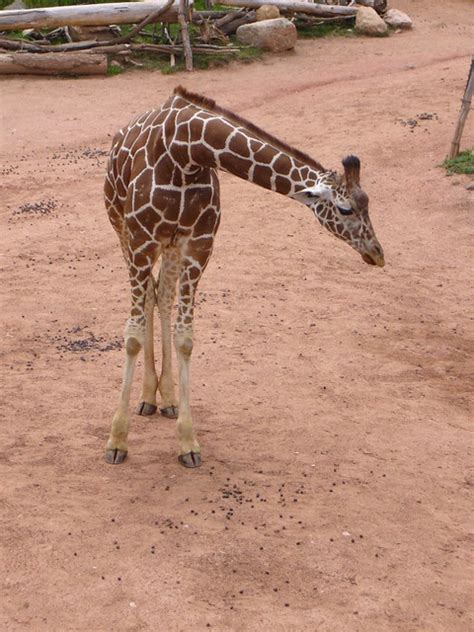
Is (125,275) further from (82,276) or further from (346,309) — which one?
(346,309)

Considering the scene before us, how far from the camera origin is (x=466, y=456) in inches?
287

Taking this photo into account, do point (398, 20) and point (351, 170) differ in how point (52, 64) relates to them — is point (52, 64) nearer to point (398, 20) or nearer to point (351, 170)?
point (398, 20)

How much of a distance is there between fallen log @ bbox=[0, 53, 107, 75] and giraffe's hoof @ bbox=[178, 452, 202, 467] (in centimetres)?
1276

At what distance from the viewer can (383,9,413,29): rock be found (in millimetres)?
22047

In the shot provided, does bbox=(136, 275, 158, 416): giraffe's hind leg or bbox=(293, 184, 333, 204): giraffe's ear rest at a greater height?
bbox=(293, 184, 333, 204): giraffe's ear

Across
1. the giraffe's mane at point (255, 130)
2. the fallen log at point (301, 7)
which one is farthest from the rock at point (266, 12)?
the giraffe's mane at point (255, 130)

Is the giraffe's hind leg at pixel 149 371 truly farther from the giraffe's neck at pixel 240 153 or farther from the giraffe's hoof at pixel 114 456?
the giraffe's neck at pixel 240 153

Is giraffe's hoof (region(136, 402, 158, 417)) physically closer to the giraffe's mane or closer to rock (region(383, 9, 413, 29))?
the giraffe's mane

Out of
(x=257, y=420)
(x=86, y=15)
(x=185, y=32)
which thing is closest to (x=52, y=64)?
(x=86, y=15)

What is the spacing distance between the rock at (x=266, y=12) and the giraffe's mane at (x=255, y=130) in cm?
1449

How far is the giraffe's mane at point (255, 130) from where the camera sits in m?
6.14

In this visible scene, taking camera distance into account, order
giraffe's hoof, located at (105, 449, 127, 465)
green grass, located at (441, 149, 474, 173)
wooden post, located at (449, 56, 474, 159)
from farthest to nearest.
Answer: wooden post, located at (449, 56, 474, 159) < green grass, located at (441, 149, 474, 173) < giraffe's hoof, located at (105, 449, 127, 465)

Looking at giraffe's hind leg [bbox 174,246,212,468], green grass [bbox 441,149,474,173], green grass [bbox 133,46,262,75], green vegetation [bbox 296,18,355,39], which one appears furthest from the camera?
green vegetation [bbox 296,18,355,39]

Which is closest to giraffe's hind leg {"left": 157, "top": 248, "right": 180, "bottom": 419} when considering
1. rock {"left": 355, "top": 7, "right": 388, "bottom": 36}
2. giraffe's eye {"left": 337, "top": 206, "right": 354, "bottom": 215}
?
giraffe's eye {"left": 337, "top": 206, "right": 354, "bottom": 215}
